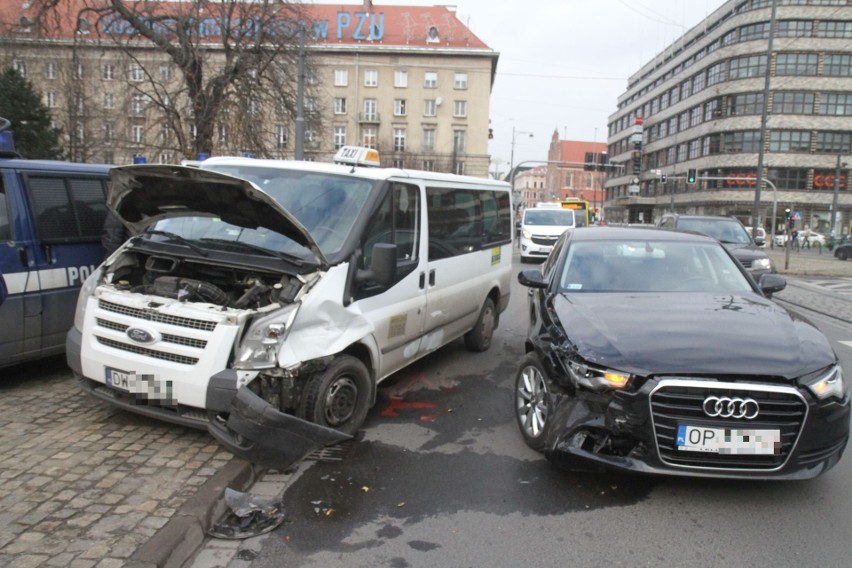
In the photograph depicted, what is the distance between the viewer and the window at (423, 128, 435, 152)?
234ft

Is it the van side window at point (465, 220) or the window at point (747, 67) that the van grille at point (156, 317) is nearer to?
the van side window at point (465, 220)

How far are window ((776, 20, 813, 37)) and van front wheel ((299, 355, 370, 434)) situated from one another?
257 ft

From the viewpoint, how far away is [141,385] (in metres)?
4.14

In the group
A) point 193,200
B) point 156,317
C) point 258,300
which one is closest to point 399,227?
point 258,300

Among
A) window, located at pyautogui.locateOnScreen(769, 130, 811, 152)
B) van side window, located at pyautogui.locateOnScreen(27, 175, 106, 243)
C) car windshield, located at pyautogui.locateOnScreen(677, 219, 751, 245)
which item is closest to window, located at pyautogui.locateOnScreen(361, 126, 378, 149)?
window, located at pyautogui.locateOnScreen(769, 130, 811, 152)

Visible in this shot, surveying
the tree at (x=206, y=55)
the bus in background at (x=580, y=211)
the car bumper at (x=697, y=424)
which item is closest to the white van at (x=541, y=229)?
the bus in background at (x=580, y=211)

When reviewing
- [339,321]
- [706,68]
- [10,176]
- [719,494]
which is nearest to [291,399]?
[339,321]

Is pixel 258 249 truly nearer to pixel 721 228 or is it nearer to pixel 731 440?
pixel 731 440

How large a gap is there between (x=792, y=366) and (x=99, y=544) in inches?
155

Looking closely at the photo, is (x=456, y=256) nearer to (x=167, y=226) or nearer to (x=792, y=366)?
(x=167, y=226)

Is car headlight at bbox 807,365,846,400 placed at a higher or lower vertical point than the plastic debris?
higher

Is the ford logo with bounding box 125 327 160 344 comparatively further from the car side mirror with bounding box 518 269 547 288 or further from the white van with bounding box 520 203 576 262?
the white van with bounding box 520 203 576 262

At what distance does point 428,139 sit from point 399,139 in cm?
340

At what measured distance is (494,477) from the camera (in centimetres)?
419
